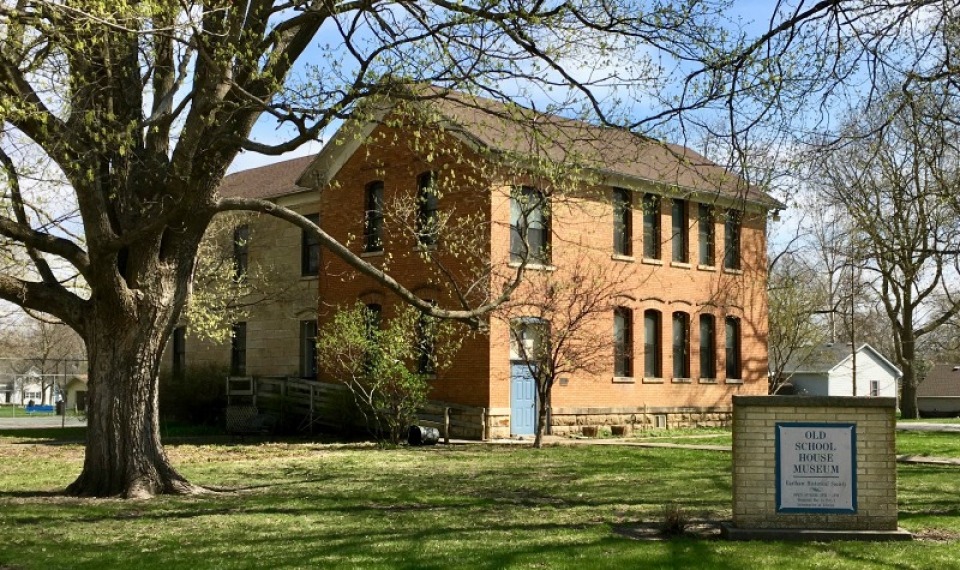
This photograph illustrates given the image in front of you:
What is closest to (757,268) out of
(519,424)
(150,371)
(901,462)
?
(519,424)

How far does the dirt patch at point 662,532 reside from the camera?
1070cm

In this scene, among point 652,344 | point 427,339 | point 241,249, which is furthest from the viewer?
point 241,249

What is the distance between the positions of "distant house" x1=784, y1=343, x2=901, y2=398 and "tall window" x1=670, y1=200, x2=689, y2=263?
19.4 meters

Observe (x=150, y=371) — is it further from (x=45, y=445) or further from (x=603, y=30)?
(x=45, y=445)

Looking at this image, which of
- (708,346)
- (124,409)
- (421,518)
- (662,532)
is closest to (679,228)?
(708,346)

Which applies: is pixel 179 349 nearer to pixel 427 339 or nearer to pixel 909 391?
pixel 427 339

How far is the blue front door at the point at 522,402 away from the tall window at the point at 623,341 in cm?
348

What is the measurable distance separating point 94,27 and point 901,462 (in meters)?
16.8

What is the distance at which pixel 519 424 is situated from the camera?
28094 millimetres

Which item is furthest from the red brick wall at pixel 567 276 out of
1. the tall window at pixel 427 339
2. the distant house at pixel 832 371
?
the distant house at pixel 832 371

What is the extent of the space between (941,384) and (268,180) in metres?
49.1

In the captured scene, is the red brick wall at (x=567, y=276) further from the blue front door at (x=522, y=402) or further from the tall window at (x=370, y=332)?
the tall window at (x=370, y=332)

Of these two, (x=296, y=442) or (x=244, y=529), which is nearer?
(x=244, y=529)

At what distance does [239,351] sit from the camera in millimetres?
35906
